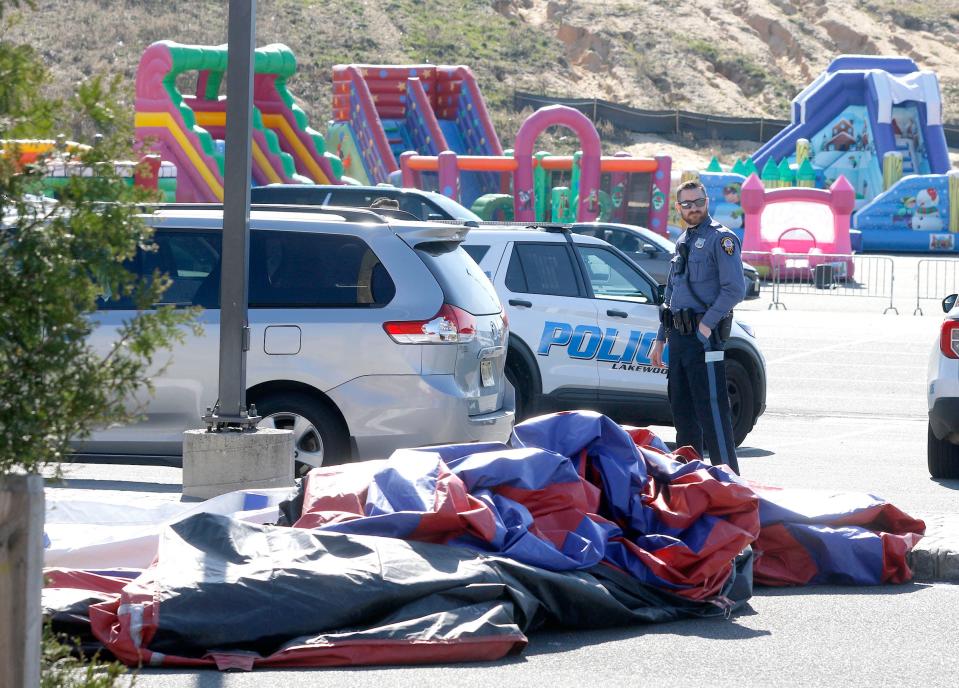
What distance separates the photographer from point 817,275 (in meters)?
30.2

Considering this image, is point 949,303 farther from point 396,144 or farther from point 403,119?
point 403,119

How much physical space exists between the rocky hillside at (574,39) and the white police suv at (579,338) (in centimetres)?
4457

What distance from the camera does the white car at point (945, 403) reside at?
370 inches

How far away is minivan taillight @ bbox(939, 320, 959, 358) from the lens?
9.54 m

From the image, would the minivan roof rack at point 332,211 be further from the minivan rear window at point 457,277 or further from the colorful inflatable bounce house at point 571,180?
the colorful inflatable bounce house at point 571,180

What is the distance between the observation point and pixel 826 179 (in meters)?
42.9

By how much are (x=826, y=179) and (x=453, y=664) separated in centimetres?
3976

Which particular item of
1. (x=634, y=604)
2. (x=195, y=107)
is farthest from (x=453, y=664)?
(x=195, y=107)

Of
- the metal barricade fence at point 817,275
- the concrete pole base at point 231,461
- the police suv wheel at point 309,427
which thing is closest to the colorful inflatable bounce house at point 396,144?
the metal barricade fence at point 817,275

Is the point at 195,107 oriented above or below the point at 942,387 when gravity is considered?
above

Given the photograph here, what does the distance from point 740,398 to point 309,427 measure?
4137 millimetres

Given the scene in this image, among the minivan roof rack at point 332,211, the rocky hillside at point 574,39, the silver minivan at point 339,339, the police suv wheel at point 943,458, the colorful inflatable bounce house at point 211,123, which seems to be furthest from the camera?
the rocky hillside at point 574,39

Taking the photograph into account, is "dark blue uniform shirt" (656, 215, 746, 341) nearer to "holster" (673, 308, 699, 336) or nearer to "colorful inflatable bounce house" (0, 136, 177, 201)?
"holster" (673, 308, 699, 336)

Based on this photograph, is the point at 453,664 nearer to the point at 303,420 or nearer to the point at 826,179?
the point at 303,420
